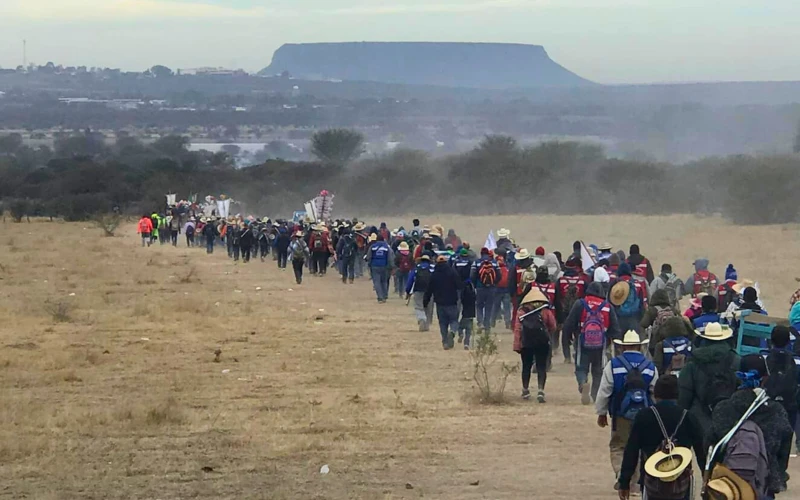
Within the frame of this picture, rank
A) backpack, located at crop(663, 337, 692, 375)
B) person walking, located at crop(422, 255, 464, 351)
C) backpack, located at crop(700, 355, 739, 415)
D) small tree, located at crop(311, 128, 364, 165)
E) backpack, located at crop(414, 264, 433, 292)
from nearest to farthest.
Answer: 1. backpack, located at crop(700, 355, 739, 415)
2. backpack, located at crop(663, 337, 692, 375)
3. person walking, located at crop(422, 255, 464, 351)
4. backpack, located at crop(414, 264, 433, 292)
5. small tree, located at crop(311, 128, 364, 165)

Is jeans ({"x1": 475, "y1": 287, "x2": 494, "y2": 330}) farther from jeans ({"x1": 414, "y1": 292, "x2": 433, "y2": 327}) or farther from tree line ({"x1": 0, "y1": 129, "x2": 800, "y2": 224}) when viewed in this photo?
tree line ({"x1": 0, "y1": 129, "x2": 800, "y2": 224})

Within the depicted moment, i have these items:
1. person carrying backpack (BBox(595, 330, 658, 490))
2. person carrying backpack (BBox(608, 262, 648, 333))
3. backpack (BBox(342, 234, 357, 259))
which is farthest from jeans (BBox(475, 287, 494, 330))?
backpack (BBox(342, 234, 357, 259))

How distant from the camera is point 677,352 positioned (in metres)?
10.6

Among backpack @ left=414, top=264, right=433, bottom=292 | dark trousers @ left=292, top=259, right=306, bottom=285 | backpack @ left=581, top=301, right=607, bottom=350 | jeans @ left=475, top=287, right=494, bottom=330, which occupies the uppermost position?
backpack @ left=581, top=301, right=607, bottom=350

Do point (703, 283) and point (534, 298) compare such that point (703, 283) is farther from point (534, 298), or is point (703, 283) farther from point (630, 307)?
point (534, 298)

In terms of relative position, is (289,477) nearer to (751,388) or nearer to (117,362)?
(751,388)

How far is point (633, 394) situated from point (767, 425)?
1.54m

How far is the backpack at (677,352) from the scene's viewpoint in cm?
A: 1055

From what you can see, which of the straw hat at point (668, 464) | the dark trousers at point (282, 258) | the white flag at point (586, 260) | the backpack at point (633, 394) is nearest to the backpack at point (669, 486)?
the straw hat at point (668, 464)

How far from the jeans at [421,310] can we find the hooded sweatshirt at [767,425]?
11.5m

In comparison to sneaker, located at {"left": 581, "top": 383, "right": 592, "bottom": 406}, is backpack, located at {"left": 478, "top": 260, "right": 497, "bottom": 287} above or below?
above

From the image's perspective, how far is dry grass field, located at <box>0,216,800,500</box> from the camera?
10.6 metres

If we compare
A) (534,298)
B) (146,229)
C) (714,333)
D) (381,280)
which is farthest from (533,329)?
(146,229)

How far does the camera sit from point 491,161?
8194 cm
